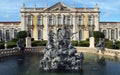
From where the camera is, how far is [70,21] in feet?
216

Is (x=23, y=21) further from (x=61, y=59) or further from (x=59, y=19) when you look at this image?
(x=61, y=59)

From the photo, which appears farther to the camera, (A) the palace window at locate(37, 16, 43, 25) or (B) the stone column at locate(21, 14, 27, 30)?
(A) the palace window at locate(37, 16, 43, 25)

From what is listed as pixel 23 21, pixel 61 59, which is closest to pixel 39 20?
pixel 23 21

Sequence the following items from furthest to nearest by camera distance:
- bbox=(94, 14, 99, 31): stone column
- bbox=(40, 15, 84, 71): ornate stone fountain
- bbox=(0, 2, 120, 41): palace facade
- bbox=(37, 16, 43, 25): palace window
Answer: bbox=(37, 16, 43, 25): palace window → bbox=(94, 14, 99, 31): stone column → bbox=(0, 2, 120, 41): palace facade → bbox=(40, 15, 84, 71): ornate stone fountain

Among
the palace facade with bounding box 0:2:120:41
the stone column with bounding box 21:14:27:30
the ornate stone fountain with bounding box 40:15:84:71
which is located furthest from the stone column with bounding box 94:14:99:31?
the ornate stone fountain with bounding box 40:15:84:71

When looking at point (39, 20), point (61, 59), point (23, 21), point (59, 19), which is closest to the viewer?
point (61, 59)

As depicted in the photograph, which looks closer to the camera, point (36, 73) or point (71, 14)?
point (36, 73)

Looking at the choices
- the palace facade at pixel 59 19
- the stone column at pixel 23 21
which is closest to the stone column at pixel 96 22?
the palace facade at pixel 59 19

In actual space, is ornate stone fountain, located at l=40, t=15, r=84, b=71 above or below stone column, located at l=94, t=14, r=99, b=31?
below

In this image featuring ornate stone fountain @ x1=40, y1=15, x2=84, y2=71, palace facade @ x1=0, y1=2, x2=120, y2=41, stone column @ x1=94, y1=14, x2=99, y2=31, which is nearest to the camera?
ornate stone fountain @ x1=40, y1=15, x2=84, y2=71

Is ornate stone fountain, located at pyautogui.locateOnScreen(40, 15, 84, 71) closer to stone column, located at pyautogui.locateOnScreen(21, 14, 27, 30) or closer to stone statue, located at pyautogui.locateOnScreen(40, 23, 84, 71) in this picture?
stone statue, located at pyautogui.locateOnScreen(40, 23, 84, 71)

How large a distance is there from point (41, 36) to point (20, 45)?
31900mm

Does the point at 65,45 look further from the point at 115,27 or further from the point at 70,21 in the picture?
the point at 115,27

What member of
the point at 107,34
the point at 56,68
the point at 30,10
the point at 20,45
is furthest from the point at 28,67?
the point at 107,34
